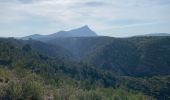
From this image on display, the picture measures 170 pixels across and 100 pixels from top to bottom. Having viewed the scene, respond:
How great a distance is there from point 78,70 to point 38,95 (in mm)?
88995

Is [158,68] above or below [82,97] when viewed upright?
below

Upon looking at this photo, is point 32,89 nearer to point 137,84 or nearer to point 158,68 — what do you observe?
point 137,84

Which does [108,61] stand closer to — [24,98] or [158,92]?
[158,92]

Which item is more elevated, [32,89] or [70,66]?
[32,89]

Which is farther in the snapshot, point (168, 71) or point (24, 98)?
point (168, 71)

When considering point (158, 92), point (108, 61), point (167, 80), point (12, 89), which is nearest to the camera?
point (12, 89)

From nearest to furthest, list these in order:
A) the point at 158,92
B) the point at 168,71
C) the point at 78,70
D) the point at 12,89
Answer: the point at 12,89 < the point at 78,70 < the point at 158,92 < the point at 168,71

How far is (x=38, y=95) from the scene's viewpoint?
19.5 m

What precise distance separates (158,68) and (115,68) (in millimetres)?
23607

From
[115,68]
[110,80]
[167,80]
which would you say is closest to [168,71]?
[115,68]

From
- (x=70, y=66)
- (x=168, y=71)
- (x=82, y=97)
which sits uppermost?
(x=82, y=97)

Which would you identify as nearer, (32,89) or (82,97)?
(32,89)

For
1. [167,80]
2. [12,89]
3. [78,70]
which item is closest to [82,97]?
[12,89]

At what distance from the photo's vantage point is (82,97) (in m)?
22.9
